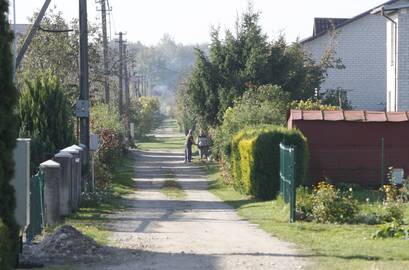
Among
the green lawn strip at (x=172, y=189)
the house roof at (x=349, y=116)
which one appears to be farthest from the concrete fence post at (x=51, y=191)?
the house roof at (x=349, y=116)

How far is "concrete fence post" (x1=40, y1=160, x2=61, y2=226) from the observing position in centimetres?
1866

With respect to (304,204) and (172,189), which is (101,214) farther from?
(172,189)

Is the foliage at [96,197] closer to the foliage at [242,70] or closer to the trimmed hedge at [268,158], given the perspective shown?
the trimmed hedge at [268,158]

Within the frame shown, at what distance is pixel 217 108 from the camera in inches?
1620

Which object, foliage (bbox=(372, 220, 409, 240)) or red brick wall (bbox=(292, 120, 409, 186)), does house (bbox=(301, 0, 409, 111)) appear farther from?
foliage (bbox=(372, 220, 409, 240))

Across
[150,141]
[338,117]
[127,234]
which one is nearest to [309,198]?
[127,234]

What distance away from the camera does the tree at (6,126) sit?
1096 centimetres

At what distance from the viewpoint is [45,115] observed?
24.1 m

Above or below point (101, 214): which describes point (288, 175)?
above

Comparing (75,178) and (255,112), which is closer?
(75,178)

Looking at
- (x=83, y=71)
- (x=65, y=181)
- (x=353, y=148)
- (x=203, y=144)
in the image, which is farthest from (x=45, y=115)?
(x=203, y=144)

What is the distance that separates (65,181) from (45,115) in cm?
421

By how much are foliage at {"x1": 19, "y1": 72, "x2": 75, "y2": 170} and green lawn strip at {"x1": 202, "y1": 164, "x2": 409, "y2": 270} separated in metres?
5.49

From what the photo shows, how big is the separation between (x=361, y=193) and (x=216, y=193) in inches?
254
